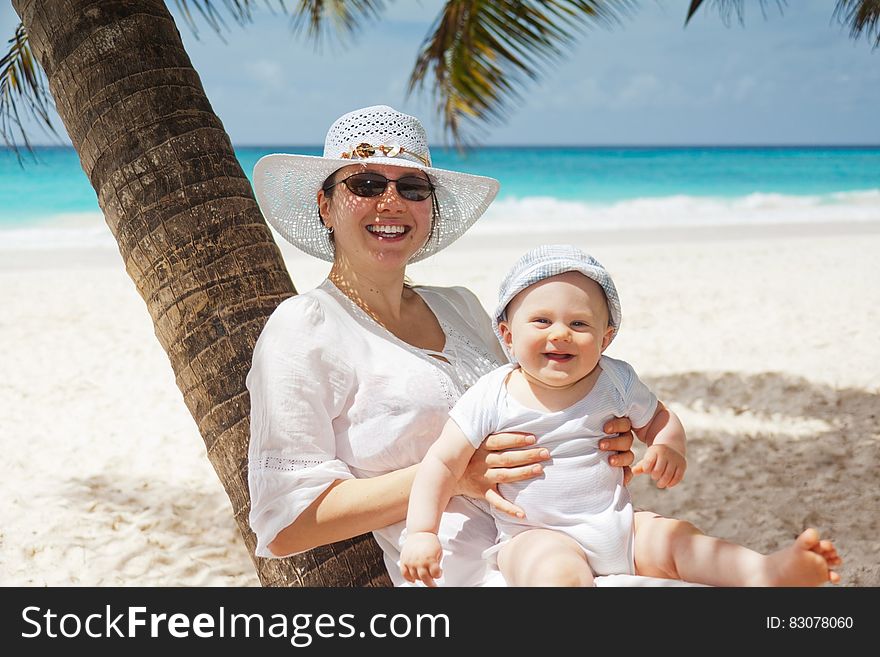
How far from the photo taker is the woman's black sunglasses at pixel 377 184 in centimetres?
251

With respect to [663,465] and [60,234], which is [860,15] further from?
[60,234]

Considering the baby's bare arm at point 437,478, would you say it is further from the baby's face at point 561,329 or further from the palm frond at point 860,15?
the palm frond at point 860,15

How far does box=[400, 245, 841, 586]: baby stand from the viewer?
2.19m

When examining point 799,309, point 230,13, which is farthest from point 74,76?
point 799,309

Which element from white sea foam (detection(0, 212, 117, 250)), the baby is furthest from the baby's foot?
white sea foam (detection(0, 212, 117, 250))

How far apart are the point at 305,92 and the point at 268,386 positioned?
55.0m

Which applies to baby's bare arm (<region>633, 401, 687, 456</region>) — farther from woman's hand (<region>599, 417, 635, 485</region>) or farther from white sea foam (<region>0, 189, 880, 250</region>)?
white sea foam (<region>0, 189, 880, 250</region>)

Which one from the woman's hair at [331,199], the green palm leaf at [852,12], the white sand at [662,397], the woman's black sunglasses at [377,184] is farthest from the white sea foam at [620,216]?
the woman's black sunglasses at [377,184]

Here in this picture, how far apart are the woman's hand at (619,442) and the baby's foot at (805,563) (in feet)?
1.56

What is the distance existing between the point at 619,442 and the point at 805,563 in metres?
0.58

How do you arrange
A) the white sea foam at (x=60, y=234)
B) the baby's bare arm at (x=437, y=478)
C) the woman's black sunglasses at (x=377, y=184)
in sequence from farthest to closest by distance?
the white sea foam at (x=60, y=234) < the woman's black sunglasses at (x=377, y=184) < the baby's bare arm at (x=437, y=478)

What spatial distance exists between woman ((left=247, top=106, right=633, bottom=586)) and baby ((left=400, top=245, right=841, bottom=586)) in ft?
0.18

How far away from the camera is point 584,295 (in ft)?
7.48

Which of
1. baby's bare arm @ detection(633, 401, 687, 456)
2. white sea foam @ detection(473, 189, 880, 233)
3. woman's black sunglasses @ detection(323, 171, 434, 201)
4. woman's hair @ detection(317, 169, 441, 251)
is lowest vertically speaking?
baby's bare arm @ detection(633, 401, 687, 456)
